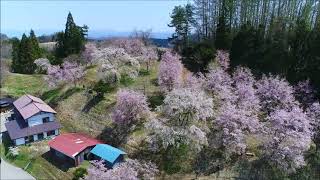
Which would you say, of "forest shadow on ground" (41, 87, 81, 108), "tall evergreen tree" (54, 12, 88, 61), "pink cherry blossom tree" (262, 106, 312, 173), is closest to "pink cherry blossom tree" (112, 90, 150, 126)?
"forest shadow on ground" (41, 87, 81, 108)

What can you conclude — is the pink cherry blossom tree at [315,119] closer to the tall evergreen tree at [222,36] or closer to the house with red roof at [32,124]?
the tall evergreen tree at [222,36]

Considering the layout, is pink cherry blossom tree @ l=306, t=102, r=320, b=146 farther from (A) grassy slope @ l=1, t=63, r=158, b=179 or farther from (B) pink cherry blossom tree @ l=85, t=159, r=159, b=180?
(A) grassy slope @ l=1, t=63, r=158, b=179

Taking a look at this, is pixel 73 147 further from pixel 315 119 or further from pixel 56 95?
pixel 315 119

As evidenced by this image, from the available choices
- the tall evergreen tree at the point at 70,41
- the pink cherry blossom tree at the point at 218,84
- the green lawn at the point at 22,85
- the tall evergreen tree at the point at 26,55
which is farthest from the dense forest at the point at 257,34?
the tall evergreen tree at the point at 26,55

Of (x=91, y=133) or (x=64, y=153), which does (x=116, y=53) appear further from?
(x=64, y=153)

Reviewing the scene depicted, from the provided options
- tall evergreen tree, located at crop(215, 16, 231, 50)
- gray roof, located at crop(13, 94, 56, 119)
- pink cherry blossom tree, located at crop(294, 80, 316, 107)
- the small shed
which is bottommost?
the small shed

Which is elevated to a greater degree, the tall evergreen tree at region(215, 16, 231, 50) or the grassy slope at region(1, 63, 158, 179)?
the tall evergreen tree at region(215, 16, 231, 50)
